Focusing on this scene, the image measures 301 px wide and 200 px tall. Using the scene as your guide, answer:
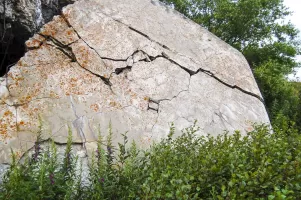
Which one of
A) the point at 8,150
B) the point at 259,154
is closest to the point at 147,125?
the point at 8,150

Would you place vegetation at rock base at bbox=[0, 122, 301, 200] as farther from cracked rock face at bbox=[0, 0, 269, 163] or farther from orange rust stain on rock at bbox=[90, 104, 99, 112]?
orange rust stain on rock at bbox=[90, 104, 99, 112]

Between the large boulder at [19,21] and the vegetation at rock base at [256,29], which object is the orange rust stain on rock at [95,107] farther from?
the vegetation at rock base at [256,29]

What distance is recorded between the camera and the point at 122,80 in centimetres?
462

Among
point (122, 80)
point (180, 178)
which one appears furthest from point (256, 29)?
point (180, 178)

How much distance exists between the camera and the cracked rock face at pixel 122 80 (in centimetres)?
396

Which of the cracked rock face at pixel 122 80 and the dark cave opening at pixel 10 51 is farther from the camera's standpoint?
the dark cave opening at pixel 10 51

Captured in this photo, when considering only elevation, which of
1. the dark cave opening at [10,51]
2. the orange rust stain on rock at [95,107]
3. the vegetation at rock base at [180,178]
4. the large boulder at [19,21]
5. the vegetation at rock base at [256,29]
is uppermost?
the vegetation at rock base at [256,29]

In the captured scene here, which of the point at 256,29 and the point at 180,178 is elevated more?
the point at 256,29

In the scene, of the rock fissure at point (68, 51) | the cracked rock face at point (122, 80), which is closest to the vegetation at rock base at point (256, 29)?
the cracked rock face at point (122, 80)

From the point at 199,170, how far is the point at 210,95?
99.7 inches

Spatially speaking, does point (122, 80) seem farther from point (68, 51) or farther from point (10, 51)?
point (10, 51)

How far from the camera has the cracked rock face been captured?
156 inches

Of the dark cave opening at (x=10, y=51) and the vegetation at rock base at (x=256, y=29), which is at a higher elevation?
the vegetation at rock base at (x=256, y=29)

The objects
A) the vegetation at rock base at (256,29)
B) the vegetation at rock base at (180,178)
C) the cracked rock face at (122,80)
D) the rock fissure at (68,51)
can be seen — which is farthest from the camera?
the vegetation at rock base at (256,29)
